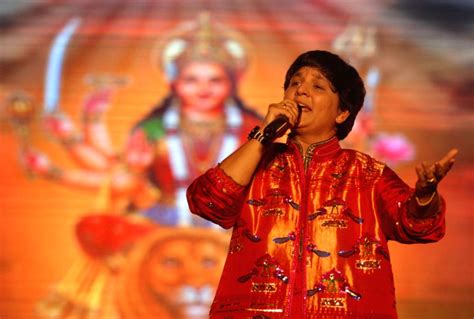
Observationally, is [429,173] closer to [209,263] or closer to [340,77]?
[340,77]

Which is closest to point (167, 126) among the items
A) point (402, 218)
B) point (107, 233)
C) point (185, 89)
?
point (185, 89)

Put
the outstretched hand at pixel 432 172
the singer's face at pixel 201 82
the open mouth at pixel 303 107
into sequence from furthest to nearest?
the singer's face at pixel 201 82 → the open mouth at pixel 303 107 → the outstretched hand at pixel 432 172

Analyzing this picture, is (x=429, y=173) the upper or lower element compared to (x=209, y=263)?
lower

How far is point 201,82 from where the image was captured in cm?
404

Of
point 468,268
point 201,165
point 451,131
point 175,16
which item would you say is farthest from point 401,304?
point 175,16

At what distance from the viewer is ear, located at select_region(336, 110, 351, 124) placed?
2111mm

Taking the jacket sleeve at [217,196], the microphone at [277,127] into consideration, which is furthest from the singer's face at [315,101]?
the jacket sleeve at [217,196]

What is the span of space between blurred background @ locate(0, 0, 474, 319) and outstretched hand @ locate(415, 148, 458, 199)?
6.87ft

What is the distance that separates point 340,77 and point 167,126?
2015 millimetres

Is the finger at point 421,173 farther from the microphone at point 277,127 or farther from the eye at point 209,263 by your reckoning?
the eye at point 209,263

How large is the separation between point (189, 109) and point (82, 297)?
3.16 ft

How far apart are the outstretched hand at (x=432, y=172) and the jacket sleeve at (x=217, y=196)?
1.26 ft

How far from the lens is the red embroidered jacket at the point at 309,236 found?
6.24 feet

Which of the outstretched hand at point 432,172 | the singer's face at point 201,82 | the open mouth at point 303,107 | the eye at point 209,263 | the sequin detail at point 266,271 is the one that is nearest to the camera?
the outstretched hand at point 432,172
